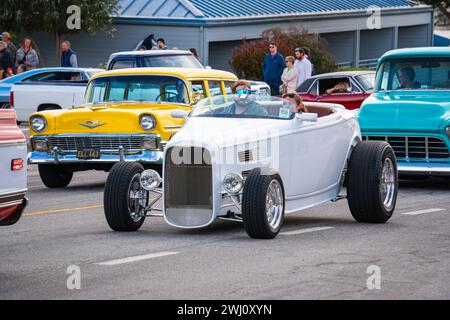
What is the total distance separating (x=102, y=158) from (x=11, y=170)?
7055 millimetres

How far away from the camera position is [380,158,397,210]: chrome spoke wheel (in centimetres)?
1314

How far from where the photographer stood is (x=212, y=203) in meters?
11.5

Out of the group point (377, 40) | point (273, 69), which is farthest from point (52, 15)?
point (377, 40)

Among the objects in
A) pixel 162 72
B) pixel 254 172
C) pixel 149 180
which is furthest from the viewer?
pixel 162 72

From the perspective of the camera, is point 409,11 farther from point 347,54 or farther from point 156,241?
point 156,241

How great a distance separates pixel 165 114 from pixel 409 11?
37.7 m

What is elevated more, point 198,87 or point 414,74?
point 414,74

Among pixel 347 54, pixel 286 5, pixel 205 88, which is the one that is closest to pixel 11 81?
pixel 205 88

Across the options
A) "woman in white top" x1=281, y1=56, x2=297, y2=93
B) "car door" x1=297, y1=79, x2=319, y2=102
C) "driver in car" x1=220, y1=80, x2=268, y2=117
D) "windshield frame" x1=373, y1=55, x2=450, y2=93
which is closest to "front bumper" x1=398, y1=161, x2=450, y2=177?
"windshield frame" x1=373, y1=55, x2=450, y2=93

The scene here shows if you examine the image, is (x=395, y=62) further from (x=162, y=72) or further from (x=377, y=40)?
(x=377, y=40)

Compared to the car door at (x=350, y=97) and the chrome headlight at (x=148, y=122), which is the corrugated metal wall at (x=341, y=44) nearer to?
the car door at (x=350, y=97)

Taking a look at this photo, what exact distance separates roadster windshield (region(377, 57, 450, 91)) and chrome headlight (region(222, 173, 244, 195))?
712cm

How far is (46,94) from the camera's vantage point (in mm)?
26141

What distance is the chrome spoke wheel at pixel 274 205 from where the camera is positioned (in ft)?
37.6
